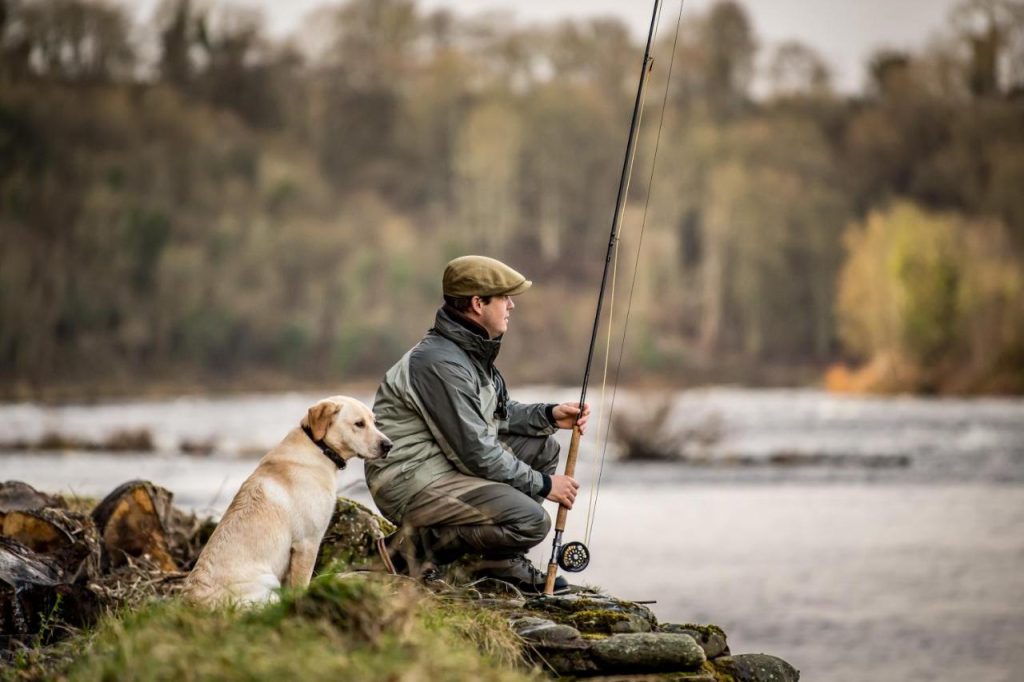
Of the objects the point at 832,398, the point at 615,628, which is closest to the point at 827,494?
the point at 615,628

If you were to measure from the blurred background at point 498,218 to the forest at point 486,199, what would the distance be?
22 centimetres

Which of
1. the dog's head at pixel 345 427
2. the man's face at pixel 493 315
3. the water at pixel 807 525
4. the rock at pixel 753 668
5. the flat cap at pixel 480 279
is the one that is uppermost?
the flat cap at pixel 480 279

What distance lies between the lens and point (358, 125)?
103 m

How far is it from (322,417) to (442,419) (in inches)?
22.2

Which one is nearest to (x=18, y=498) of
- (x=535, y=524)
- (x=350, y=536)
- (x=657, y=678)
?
(x=350, y=536)

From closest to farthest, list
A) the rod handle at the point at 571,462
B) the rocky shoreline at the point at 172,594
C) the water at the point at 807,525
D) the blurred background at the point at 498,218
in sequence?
the rocky shoreline at the point at 172,594
the rod handle at the point at 571,462
the water at the point at 807,525
the blurred background at the point at 498,218

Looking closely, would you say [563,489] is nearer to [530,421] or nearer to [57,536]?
[530,421]

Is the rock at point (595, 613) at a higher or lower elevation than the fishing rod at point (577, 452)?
lower

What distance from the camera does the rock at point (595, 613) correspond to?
261 inches

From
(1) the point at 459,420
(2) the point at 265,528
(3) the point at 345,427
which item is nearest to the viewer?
(2) the point at 265,528

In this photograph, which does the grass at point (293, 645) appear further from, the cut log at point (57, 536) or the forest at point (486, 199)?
the forest at point (486, 199)

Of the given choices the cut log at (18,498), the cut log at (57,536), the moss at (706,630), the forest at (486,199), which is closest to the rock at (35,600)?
the cut log at (57,536)

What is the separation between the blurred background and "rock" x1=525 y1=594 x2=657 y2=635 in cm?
3307

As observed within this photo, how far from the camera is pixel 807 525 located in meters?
26.4
